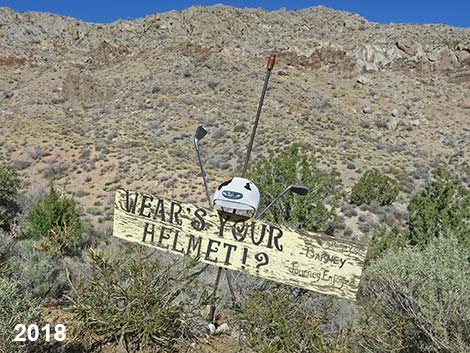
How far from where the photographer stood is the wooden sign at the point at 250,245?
3.04 meters

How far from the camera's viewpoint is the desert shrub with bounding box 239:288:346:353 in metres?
3.47

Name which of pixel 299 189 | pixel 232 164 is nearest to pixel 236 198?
pixel 299 189

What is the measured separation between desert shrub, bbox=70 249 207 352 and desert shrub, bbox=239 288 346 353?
527mm

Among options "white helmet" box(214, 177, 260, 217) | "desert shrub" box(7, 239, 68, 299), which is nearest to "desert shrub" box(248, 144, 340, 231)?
"desert shrub" box(7, 239, 68, 299)

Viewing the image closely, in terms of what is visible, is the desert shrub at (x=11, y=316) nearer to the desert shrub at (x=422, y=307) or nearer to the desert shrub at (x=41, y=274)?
the desert shrub at (x=41, y=274)

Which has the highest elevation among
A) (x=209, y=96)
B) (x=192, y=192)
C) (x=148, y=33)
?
(x=148, y=33)

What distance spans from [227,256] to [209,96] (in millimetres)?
37771

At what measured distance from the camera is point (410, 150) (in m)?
32.6

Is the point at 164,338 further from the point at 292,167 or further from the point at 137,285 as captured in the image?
the point at 292,167

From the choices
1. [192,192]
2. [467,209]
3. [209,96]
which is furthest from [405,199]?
[209,96]

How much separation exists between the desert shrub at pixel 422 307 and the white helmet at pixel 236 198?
4.67 ft

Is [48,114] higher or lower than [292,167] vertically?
lower

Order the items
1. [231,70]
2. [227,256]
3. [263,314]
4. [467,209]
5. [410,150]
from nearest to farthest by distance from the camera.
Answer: [227,256] → [263,314] → [467,209] → [410,150] → [231,70]

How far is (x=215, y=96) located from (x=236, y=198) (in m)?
37.9
